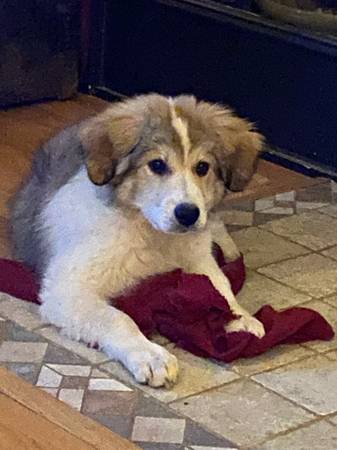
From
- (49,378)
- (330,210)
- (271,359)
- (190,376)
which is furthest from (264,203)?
(49,378)

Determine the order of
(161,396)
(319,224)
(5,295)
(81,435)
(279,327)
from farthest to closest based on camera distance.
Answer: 1. (319,224)
2. (5,295)
3. (279,327)
4. (161,396)
5. (81,435)

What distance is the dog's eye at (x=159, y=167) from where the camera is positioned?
8.16 ft

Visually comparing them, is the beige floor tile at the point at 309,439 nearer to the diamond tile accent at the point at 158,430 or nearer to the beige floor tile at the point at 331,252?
the diamond tile accent at the point at 158,430

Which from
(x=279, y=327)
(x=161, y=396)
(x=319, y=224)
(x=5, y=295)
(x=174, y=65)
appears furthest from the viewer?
(x=174, y=65)

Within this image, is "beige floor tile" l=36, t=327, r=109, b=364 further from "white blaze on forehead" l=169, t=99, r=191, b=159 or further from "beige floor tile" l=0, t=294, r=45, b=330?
"white blaze on forehead" l=169, t=99, r=191, b=159

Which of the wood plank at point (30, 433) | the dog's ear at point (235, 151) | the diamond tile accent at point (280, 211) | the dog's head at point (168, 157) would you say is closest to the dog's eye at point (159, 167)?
the dog's head at point (168, 157)

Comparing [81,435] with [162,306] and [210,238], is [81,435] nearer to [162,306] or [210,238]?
[162,306]

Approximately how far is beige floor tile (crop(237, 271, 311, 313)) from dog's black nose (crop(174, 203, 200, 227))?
353 millimetres

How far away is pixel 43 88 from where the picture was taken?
4.30 meters

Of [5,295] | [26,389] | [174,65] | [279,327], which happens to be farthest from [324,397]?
[174,65]

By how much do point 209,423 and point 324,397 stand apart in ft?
0.90

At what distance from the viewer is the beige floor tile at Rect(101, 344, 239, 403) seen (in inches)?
90.2

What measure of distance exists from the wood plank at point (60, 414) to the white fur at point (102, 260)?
200mm

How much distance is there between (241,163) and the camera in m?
2.62
